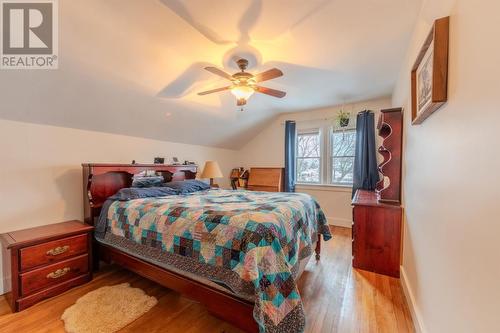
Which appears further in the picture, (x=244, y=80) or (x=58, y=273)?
(x=244, y=80)

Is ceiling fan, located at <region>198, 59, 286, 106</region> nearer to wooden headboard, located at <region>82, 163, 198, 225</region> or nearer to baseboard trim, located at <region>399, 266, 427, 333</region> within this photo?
wooden headboard, located at <region>82, 163, 198, 225</region>

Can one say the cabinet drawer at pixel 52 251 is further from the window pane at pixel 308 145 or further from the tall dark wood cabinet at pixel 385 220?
the window pane at pixel 308 145

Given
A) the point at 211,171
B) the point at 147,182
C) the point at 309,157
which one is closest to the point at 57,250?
the point at 147,182

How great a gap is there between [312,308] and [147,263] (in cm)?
156

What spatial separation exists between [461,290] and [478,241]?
0.29m

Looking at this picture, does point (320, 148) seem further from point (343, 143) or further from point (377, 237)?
point (377, 237)

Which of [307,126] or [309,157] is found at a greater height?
[307,126]

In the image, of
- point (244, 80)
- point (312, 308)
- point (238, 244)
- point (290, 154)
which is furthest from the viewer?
point (290, 154)

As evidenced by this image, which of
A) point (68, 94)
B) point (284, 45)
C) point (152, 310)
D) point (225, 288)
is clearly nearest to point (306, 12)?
point (284, 45)

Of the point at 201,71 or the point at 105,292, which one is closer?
the point at 105,292

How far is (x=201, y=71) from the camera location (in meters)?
2.64

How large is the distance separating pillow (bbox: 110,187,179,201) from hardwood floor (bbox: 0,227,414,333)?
35.0 inches

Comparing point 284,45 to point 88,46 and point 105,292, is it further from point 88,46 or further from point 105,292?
point 105,292

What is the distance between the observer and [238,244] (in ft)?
4.76
